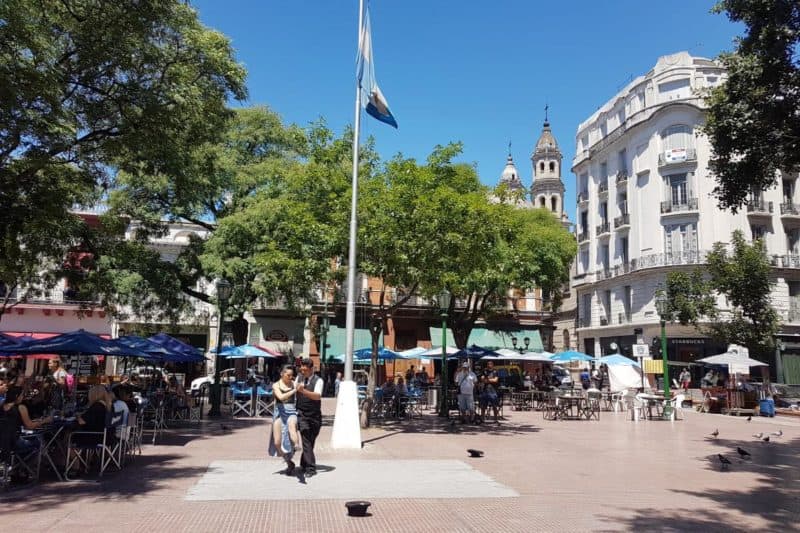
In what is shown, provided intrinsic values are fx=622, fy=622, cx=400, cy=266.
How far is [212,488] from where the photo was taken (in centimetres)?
845

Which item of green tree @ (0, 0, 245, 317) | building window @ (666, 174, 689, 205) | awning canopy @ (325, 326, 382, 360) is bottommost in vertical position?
awning canopy @ (325, 326, 382, 360)

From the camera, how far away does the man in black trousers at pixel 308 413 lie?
9.17 m

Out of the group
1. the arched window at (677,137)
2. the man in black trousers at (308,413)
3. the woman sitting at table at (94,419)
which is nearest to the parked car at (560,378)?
the arched window at (677,137)

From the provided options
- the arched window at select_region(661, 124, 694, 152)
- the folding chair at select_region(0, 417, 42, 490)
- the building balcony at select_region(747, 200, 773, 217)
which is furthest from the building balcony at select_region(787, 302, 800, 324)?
the folding chair at select_region(0, 417, 42, 490)

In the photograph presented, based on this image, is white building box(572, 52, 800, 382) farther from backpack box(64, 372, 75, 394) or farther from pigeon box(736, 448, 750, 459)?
backpack box(64, 372, 75, 394)

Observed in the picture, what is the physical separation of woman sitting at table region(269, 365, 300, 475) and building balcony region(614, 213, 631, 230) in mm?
36354

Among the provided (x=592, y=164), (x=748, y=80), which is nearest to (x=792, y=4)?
(x=748, y=80)

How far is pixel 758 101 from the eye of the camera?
38.2ft

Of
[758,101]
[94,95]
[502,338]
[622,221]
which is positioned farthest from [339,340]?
[758,101]

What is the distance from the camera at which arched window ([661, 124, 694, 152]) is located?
38688 millimetres

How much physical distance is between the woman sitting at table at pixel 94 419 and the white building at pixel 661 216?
31.4 metres

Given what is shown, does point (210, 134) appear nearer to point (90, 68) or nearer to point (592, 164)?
point (90, 68)

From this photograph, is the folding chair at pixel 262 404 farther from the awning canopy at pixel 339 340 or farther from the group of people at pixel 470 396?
the awning canopy at pixel 339 340

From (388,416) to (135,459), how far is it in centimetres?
1007
